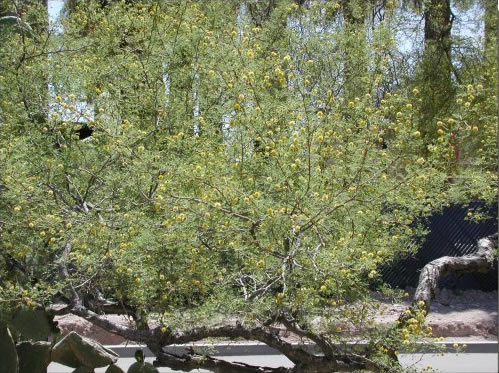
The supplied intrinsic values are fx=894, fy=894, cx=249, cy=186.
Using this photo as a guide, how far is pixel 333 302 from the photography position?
496cm

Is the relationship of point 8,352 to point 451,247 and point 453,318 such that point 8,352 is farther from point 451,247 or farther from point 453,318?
point 451,247

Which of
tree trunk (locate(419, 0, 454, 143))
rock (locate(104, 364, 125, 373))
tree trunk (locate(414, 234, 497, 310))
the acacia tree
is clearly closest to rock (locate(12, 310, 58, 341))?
the acacia tree

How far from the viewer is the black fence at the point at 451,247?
Result: 12.5 m

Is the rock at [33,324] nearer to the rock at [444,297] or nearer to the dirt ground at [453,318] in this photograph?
the dirt ground at [453,318]

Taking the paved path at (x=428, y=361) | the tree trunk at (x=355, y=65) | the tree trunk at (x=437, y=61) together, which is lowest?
the paved path at (x=428, y=361)

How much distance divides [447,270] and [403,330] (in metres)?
1.27

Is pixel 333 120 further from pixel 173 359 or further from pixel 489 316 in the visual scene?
pixel 489 316

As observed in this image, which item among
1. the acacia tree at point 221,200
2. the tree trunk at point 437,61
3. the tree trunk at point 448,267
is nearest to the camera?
the acacia tree at point 221,200

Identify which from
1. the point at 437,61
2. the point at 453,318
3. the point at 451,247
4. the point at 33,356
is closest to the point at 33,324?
the point at 33,356

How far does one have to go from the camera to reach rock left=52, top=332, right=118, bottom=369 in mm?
5762

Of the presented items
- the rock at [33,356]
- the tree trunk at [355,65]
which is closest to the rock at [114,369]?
the rock at [33,356]

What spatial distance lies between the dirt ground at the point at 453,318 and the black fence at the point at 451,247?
0.16 meters

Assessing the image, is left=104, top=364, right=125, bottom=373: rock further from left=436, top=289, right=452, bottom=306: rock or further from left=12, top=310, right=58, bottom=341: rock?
left=436, top=289, right=452, bottom=306: rock

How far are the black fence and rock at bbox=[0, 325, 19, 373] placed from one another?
24.5 feet
